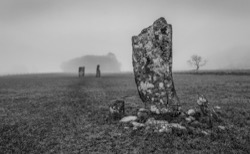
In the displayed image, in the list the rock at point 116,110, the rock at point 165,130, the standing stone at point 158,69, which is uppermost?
the standing stone at point 158,69

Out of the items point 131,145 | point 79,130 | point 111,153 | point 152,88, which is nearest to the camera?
point 111,153

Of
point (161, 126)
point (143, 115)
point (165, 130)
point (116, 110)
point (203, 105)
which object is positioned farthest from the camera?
point (116, 110)

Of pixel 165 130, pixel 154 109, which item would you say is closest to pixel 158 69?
pixel 154 109

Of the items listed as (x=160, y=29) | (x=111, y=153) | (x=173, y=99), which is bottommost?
(x=111, y=153)

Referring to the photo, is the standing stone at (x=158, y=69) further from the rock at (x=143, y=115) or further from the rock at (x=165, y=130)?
the rock at (x=165, y=130)

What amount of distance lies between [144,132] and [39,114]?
7.37 meters

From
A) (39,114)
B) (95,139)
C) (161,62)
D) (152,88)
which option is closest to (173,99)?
(152,88)

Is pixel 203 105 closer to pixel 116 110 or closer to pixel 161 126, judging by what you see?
pixel 161 126

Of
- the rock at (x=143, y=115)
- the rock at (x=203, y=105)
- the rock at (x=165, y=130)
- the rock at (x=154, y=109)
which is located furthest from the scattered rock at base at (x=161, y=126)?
the rock at (x=203, y=105)

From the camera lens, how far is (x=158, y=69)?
9.97 metres

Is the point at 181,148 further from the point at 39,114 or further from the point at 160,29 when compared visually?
the point at 39,114

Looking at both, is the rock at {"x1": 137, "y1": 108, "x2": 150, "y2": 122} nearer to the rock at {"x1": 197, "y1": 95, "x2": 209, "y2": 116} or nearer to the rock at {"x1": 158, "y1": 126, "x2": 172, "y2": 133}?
the rock at {"x1": 158, "y1": 126, "x2": 172, "y2": 133}

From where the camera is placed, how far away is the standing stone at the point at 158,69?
9797 millimetres

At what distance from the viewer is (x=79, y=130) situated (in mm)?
8508
